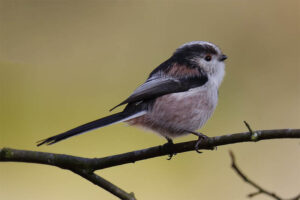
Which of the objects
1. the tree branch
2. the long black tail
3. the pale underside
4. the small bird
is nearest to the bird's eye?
the small bird

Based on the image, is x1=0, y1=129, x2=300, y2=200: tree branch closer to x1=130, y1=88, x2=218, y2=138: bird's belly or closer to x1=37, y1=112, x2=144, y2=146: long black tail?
x1=37, y1=112, x2=144, y2=146: long black tail

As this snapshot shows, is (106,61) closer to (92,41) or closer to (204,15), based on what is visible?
(92,41)

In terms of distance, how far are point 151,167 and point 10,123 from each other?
138 centimetres

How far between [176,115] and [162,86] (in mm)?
221

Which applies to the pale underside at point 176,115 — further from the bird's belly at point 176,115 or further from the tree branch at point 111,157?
the tree branch at point 111,157

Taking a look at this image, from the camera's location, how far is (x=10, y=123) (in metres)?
4.37

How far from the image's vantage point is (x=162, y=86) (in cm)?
310

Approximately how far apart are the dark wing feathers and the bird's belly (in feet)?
0.15

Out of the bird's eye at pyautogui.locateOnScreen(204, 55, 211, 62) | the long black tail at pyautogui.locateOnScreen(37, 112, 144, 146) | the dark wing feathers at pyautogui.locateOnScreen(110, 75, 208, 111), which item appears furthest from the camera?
the bird's eye at pyautogui.locateOnScreen(204, 55, 211, 62)

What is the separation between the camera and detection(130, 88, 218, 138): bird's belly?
3.00 meters

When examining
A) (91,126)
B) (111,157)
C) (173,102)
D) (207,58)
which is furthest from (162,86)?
(111,157)

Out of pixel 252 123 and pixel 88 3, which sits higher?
pixel 88 3

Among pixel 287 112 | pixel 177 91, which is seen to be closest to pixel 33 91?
pixel 177 91

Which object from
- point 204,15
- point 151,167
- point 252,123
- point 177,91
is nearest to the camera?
point 177,91
